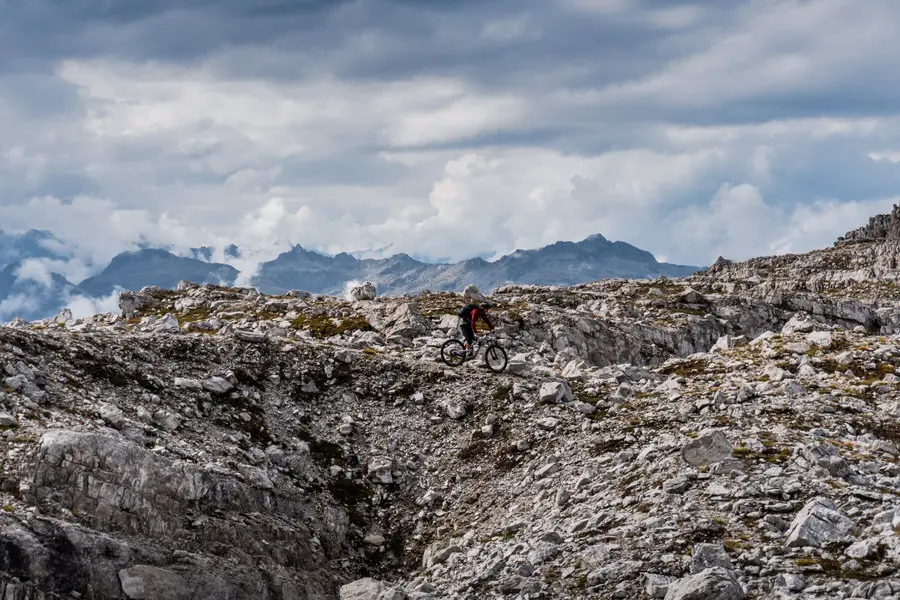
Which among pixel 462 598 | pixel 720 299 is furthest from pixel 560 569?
pixel 720 299

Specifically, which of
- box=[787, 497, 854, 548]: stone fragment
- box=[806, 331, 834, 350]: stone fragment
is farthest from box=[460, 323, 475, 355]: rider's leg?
box=[787, 497, 854, 548]: stone fragment

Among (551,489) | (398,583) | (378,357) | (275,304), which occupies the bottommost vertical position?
(398,583)

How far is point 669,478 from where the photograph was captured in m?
25.5

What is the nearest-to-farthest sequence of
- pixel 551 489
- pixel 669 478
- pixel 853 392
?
pixel 669 478, pixel 551 489, pixel 853 392

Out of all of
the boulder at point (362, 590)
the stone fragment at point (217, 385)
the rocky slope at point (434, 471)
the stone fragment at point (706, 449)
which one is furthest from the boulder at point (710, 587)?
the stone fragment at point (217, 385)

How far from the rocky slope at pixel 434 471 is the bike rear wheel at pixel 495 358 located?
0.70 meters

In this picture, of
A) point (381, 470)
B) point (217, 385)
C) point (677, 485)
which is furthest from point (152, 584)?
point (677, 485)

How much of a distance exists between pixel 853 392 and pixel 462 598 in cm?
1989

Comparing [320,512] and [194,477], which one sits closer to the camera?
[194,477]

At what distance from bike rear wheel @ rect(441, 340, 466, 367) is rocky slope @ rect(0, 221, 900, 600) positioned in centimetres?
86

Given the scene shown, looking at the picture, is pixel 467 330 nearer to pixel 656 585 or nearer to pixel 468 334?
pixel 468 334

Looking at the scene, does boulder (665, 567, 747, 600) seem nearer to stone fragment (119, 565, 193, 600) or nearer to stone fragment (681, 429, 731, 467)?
stone fragment (681, 429, 731, 467)

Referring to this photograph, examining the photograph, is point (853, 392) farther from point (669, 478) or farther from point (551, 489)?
point (551, 489)

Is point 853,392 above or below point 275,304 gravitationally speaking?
below
